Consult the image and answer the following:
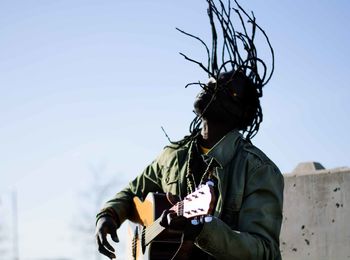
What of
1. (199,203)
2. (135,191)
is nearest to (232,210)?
(199,203)

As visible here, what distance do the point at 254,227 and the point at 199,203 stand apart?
74cm

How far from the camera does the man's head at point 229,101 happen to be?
5574mm

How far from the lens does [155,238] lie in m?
5.29

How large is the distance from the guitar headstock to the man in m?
0.10

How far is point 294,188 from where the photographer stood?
7.81m

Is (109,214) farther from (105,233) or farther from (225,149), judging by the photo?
(225,149)

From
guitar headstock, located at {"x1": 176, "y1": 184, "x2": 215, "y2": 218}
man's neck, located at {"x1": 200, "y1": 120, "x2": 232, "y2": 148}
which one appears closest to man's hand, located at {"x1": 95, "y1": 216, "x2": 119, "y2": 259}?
man's neck, located at {"x1": 200, "y1": 120, "x2": 232, "y2": 148}

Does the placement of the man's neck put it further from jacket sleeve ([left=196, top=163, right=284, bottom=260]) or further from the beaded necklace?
jacket sleeve ([left=196, top=163, right=284, bottom=260])

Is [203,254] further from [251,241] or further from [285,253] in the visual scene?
[285,253]

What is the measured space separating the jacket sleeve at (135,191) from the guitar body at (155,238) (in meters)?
0.11

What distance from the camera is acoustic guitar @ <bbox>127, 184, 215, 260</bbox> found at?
177 inches

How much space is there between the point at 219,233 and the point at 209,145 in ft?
3.30

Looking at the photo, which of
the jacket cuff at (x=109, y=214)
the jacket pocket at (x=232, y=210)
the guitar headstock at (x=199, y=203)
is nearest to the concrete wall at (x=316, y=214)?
the jacket cuff at (x=109, y=214)

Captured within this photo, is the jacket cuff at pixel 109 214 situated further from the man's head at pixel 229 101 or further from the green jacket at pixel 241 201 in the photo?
the man's head at pixel 229 101
